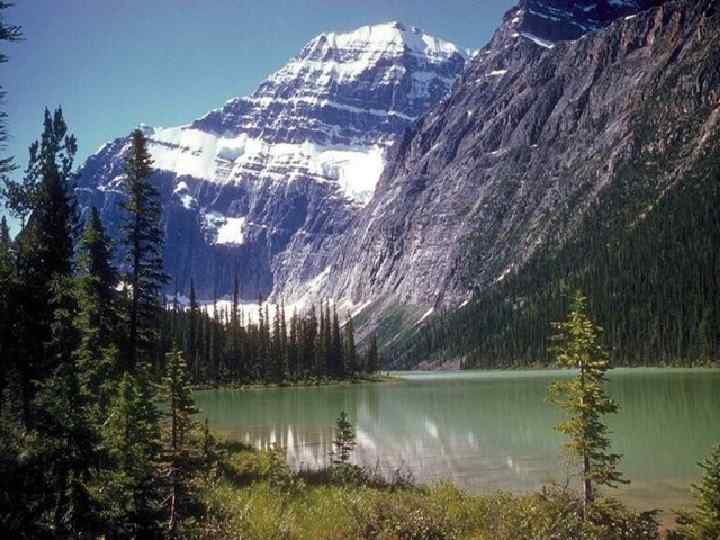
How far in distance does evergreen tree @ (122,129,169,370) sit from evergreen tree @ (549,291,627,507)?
63.5ft

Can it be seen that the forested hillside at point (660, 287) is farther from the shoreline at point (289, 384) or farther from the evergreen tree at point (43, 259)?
the evergreen tree at point (43, 259)

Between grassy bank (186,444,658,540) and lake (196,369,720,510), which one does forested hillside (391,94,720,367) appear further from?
grassy bank (186,444,658,540)

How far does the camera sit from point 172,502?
13867 millimetres

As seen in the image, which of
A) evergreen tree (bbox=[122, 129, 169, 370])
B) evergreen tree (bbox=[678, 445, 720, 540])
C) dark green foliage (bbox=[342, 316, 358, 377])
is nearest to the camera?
evergreen tree (bbox=[678, 445, 720, 540])

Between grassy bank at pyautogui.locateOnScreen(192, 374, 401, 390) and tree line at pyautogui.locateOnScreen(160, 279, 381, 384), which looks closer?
grassy bank at pyautogui.locateOnScreen(192, 374, 401, 390)

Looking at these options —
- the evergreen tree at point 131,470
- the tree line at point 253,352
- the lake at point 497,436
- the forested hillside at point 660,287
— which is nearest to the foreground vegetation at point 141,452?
the evergreen tree at point 131,470

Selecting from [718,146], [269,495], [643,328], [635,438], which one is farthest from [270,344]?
[718,146]

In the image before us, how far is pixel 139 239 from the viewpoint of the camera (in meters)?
30.4

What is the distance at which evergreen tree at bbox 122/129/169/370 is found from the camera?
30000mm

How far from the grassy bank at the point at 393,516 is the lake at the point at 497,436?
16.5 feet

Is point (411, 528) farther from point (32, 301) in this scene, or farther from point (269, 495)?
point (32, 301)

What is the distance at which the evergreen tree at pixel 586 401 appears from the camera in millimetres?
17844

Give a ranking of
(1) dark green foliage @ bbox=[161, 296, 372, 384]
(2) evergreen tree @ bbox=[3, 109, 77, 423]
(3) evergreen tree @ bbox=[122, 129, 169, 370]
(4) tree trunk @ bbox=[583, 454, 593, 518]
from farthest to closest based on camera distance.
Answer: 1. (1) dark green foliage @ bbox=[161, 296, 372, 384]
2. (3) evergreen tree @ bbox=[122, 129, 169, 370]
3. (2) evergreen tree @ bbox=[3, 109, 77, 423]
4. (4) tree trunk @ bbox=[583, 454, 593, 518]

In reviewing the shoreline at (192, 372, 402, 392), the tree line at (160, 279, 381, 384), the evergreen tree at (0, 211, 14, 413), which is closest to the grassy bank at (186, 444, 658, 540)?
the evergreen tree at (0, 211, 14, 413)
